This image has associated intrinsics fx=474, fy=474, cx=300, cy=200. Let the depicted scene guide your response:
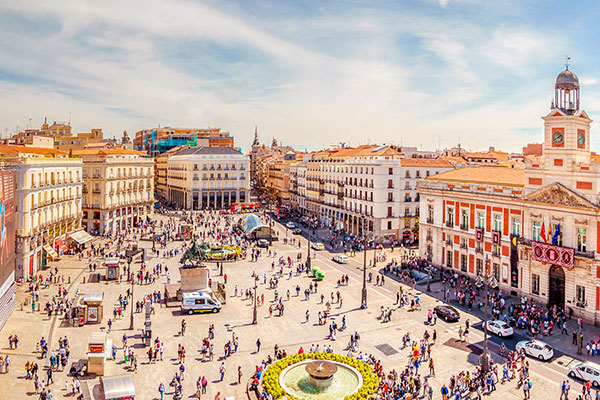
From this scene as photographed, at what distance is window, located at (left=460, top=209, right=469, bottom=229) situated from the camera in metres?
47.9

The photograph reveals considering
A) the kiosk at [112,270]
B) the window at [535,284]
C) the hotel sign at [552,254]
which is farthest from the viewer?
the kiosk at [112,270]

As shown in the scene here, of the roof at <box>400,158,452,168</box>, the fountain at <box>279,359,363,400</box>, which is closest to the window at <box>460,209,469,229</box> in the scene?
the roof at <box>400,158,452,168</box>

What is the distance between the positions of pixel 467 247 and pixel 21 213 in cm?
4417

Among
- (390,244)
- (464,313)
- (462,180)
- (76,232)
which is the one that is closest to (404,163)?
(390,244)

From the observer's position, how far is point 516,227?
42375mm

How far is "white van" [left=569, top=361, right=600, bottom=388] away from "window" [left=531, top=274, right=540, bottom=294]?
43.7ft

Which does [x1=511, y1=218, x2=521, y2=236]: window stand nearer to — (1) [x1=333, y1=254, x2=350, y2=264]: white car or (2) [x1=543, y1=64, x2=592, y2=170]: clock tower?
(2) [x1=543, y1=64, x2=592, y2=170]: clock tower

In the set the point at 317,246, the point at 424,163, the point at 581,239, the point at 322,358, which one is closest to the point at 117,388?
the point at 322,358

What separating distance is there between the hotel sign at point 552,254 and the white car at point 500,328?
25.2 feet

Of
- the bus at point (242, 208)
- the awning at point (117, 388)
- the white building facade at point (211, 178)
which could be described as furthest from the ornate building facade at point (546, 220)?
the white building facade at point (211, 178)

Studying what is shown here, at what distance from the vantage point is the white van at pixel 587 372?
1029 inches

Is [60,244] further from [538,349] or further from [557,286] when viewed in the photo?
[557,286]

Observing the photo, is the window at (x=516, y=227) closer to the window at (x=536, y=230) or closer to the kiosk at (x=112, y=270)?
the window at (x=536, y=230)

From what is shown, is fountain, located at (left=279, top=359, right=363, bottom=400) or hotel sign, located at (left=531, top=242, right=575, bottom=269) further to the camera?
hotel sign, located at (left=531, top=242, right=575, bottom=269)
